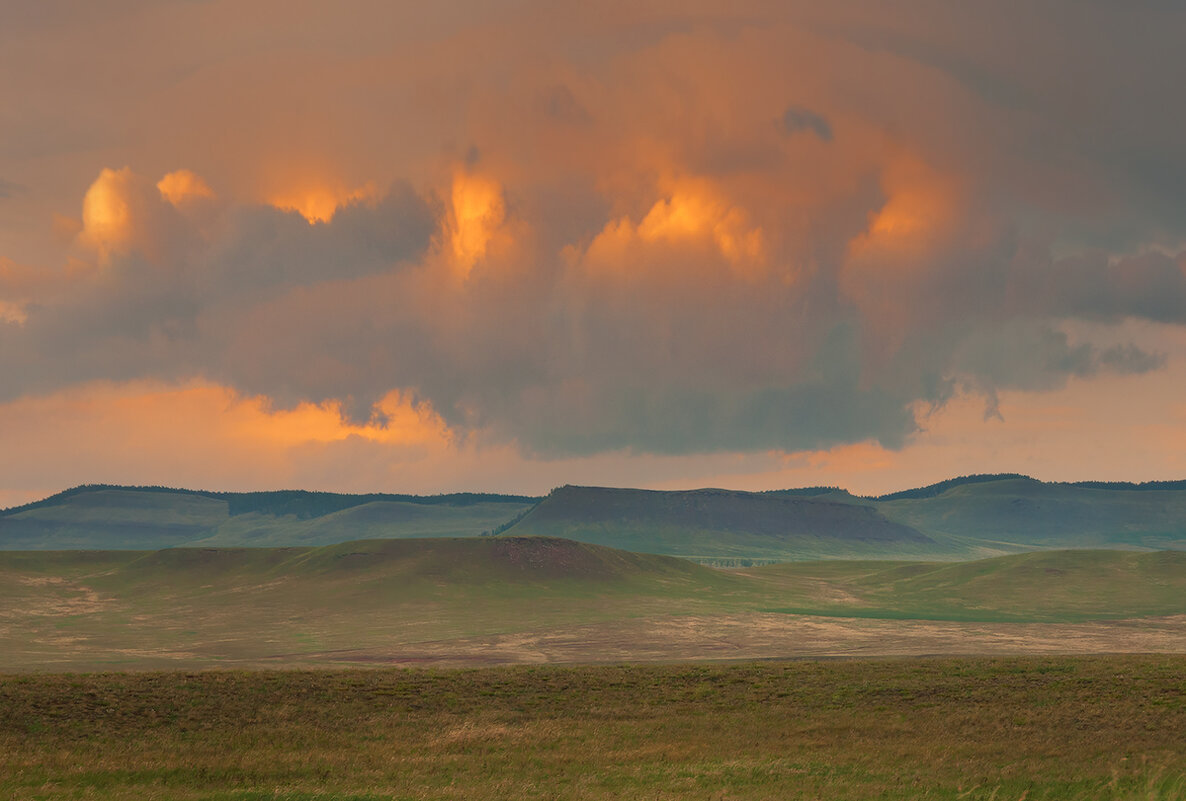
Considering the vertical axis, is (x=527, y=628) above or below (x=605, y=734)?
below

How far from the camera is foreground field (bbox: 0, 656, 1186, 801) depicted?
111 ft

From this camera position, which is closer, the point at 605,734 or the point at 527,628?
the point at 605,734

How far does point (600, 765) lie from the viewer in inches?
1492

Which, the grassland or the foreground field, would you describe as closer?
the foreground field

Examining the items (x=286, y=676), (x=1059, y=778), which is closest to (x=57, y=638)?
(x=286, y=676)

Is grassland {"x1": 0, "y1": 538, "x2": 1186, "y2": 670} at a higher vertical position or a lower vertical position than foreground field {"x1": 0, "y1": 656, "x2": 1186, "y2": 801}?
lower

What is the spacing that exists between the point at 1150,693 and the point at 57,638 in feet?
445

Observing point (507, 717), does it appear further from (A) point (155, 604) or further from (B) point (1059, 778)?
(A) point (155, 604)

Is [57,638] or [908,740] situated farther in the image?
[57,638]

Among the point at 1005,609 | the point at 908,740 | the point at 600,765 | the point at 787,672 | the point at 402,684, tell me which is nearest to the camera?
the point at 600,765

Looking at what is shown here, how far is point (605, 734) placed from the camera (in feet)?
146

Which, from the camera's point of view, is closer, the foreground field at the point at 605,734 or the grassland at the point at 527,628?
the foreground field at the point at 605,734

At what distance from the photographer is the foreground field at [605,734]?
111 feet

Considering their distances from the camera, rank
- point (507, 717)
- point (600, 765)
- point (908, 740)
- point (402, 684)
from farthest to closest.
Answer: point (402, 684) < point (507, 717) < point (908, 740) < point (600, 765)
